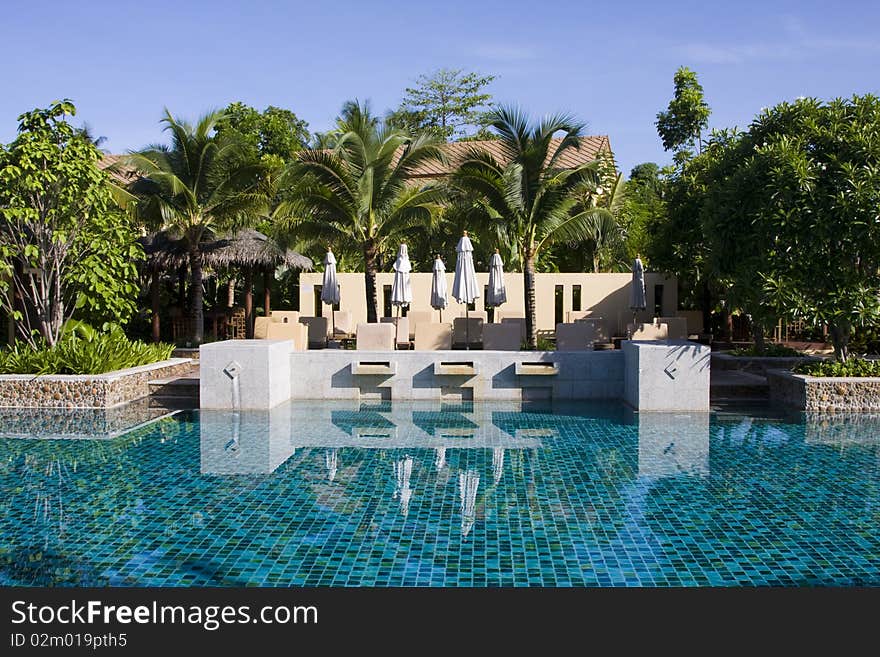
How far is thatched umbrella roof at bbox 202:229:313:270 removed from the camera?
19.7m

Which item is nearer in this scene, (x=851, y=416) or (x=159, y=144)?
(x=851, y=416)

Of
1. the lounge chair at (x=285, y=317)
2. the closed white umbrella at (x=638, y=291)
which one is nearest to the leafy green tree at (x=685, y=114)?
the closed white umbrella at (x=638, y=291)

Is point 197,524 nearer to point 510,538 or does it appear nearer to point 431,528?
point 431,528

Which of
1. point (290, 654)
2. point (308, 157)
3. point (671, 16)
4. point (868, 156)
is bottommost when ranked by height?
point (290, 654)

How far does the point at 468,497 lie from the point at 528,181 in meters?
10.8

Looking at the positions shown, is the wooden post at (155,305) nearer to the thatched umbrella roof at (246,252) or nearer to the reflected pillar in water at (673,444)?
the thatched umbrella roof at (246,252)

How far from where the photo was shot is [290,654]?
151 inches

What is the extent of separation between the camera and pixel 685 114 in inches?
1224

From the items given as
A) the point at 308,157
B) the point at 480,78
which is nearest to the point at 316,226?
the point at 308,157

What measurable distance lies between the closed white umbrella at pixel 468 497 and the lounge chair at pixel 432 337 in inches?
307

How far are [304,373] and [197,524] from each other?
691 centimetres

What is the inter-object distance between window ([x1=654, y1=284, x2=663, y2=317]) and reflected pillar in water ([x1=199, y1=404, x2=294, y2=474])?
44.6 ft

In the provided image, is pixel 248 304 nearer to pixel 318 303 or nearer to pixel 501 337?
pixel 318 303

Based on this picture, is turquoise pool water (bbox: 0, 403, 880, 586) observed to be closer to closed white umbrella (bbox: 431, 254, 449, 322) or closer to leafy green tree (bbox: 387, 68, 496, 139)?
closed white umbrella (bbox: 431, 254, 449, 322)
